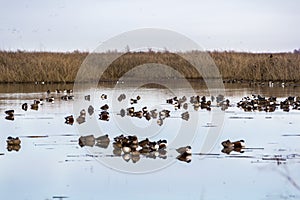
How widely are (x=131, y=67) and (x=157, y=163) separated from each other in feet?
101

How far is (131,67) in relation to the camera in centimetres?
4103

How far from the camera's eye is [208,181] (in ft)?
29.9

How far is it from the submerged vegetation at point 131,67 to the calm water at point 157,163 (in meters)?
20.8

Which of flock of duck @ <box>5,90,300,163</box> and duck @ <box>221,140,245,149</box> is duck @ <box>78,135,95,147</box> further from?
duck @ <box>221,140,245,149</box>

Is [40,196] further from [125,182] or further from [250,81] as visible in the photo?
[250,81]

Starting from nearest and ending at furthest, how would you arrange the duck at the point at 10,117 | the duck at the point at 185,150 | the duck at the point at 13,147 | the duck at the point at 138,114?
the duck at the point at 185,150 < the duck at the point at 13,147 < the duck at the point at 10,117 < the duck at the point at 138,114

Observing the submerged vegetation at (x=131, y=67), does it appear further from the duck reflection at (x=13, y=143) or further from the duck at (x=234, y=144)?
the duck at (x=234, y=144)

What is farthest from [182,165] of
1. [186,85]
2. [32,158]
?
[186,85]

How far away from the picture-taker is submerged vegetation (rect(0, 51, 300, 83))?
123 ft

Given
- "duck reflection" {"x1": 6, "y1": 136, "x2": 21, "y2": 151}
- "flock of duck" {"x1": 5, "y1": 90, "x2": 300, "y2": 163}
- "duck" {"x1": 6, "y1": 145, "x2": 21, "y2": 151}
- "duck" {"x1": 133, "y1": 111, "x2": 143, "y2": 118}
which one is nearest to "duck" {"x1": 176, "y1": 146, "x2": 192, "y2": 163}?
"flock of duck" {"x1": 5, "y1": 90, "x2": 300, "y2": 163}

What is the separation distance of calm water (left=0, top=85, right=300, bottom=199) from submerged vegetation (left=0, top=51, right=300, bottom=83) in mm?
20781

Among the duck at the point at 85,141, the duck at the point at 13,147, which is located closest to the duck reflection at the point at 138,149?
the duck at the point at 85,141

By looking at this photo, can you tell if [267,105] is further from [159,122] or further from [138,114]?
[159,122]

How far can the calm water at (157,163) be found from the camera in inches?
336
